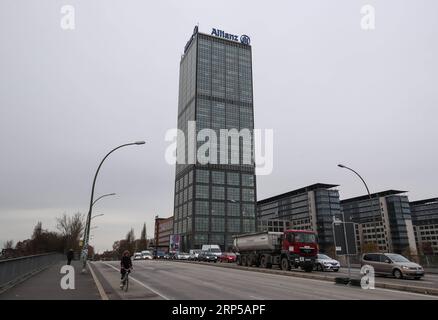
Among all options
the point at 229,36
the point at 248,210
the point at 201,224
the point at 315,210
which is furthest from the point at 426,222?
the point at 229,36

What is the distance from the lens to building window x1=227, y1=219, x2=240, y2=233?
134 meters

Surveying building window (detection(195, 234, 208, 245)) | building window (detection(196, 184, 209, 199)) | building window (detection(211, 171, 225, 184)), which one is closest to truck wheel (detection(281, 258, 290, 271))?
building window (detection(195, 234, 208, 245))

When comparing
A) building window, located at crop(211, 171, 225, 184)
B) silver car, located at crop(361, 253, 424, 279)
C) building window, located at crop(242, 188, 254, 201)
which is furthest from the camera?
building window, located at crop(242, 188, 254, 201)

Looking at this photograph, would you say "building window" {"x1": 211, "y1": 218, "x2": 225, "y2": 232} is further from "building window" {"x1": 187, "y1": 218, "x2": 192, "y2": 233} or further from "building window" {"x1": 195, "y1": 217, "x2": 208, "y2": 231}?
"building window" {"x1": 187, "y1": 218, "x2": 192, "y2": 233}

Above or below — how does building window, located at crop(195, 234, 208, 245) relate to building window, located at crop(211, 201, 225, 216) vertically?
below

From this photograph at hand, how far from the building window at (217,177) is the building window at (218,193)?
7.48 ft

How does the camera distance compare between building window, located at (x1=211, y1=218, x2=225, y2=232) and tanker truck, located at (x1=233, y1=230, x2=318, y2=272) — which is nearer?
tanker truck, located at (x1=233, y1=230, x2=318, y2=272)

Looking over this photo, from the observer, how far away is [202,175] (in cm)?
13525

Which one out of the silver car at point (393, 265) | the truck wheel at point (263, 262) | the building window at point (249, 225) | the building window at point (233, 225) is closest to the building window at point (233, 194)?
the building window at point (233, 225)

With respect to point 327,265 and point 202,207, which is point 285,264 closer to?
point 327,265

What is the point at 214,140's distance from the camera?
5640 inches

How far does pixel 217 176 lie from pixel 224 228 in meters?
19.4

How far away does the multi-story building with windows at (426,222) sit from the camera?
565ft

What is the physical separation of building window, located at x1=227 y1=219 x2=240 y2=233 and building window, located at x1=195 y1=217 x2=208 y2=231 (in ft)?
29.0
